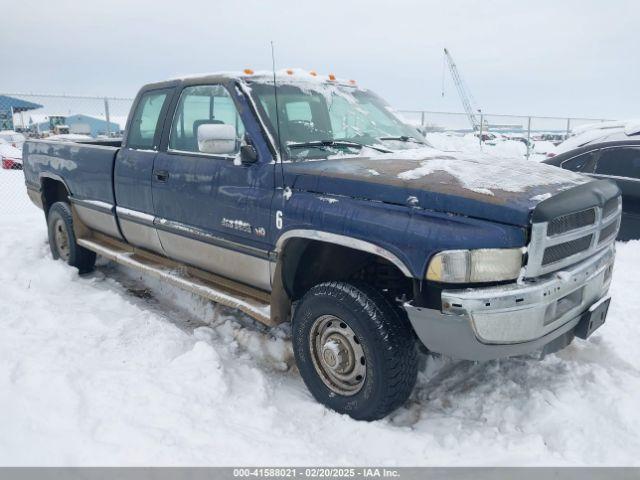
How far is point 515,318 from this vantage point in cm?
253

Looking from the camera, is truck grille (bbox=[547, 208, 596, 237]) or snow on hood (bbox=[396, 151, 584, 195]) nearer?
truck grille (bbox=[547, 208, 596, 237])

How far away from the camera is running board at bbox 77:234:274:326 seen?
144 inches

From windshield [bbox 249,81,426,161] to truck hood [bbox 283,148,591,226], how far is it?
0.72ft

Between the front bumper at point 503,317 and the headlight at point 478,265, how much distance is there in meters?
0.06

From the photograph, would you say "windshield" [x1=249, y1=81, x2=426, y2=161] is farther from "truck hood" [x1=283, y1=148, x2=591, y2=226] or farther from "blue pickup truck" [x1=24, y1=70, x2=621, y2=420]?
"truck hood" [x1=283, y1=148, x2=591, y2=226]

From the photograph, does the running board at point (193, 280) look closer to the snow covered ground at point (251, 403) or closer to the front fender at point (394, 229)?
the snow covered ground at point (251, 403)

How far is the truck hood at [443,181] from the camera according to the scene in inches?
101

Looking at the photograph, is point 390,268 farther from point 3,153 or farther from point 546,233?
point 3,153

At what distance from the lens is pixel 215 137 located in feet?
11.1

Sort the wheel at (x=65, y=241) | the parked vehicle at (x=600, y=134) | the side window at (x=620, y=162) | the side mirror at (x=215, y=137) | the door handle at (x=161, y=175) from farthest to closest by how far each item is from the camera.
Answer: the parked vehicle at (x=600, y=134) → the side window at (x=620, y=162) → the wheel at (x=65, y=241) → the door handle at (x=161, y=175) → the side mirror at (x=215, y=137)

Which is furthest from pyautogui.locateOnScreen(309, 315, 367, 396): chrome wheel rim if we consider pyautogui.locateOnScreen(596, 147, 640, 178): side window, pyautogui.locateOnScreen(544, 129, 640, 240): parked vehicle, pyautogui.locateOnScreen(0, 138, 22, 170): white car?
pyautogui.locateOnScreen(0, 138, 22, 170): white car

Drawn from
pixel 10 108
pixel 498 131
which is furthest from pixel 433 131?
pixel 10 108

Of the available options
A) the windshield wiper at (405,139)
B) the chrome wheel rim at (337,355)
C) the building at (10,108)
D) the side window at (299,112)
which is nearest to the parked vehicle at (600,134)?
the windshield wiper at (405,139)
